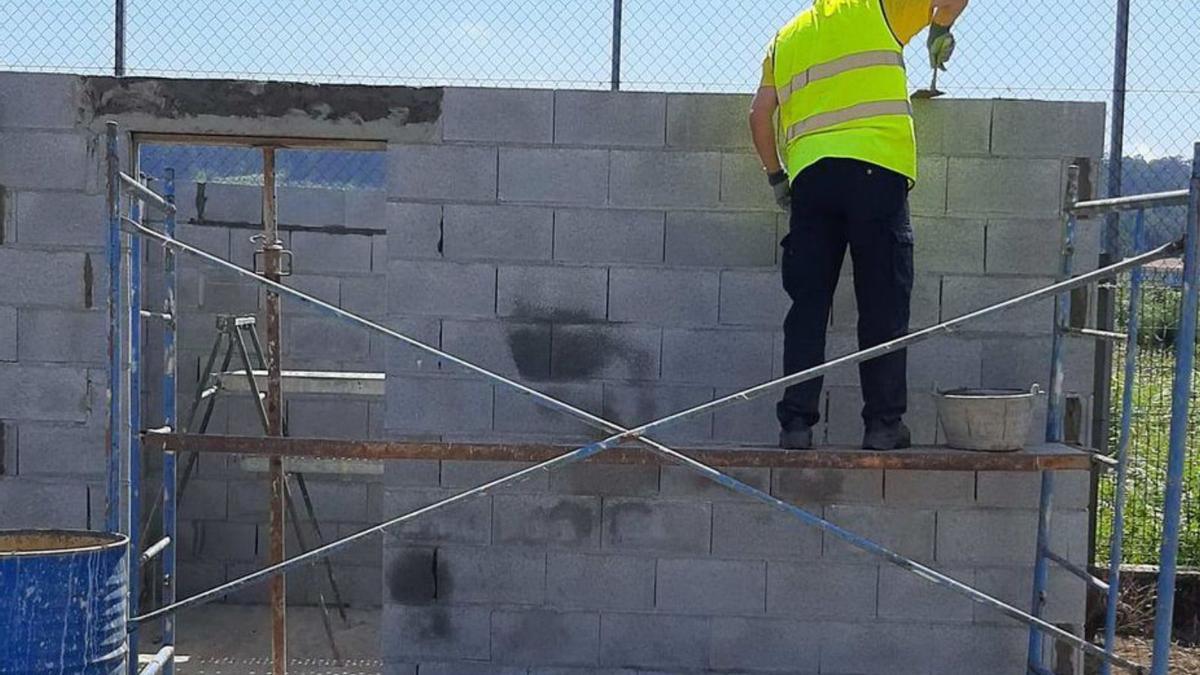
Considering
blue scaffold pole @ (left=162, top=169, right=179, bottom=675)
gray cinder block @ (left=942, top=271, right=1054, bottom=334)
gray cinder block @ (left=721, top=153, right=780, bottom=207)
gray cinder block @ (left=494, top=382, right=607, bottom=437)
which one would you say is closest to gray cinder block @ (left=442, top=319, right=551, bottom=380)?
gray cinder block @ (left=494, top=382, right=607, bottom=437)

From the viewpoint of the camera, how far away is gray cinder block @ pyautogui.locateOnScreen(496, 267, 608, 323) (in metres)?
4.86

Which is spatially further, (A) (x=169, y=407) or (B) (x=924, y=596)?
(B) (x=924, y=596)

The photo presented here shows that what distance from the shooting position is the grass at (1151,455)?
264 inches

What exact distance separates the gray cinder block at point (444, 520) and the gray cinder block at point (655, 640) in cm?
59

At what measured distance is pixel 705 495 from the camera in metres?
4.86

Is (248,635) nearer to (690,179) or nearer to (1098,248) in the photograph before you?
(690,179)

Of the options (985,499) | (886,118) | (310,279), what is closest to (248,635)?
(310,279)

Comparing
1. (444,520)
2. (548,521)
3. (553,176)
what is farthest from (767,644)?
(553,176)

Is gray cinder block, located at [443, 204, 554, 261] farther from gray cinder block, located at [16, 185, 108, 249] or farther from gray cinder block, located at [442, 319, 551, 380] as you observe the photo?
gray cinder block, located at [16, 185, 108, 249]

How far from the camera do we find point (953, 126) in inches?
190

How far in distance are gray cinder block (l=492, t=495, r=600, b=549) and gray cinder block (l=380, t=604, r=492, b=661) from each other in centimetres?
32

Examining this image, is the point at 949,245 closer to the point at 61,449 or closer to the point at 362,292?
the point at 362,292

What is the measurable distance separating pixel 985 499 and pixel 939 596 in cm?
41

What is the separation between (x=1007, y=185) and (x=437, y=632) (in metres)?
2.76
